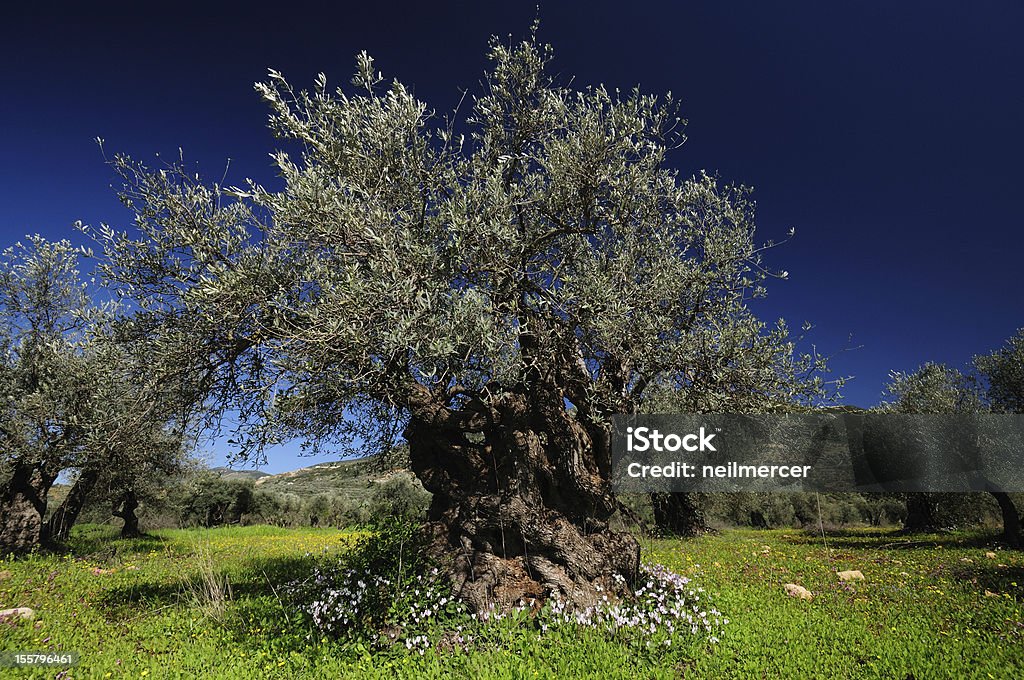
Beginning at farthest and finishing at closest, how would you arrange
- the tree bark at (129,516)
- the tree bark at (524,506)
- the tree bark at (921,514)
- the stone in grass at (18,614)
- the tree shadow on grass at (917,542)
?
1. the tree bark at (921,514)
2. the tree bark at (129,516)
3. the tree shadow on grass at (917,542)
4. the stone in grass at (18,614)
5. the tree bark at (524,506)

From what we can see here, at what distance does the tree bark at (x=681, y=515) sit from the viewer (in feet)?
86.8

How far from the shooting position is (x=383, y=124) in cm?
973

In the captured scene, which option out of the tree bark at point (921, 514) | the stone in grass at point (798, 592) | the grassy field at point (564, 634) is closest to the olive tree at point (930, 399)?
the tree bark at point (921, 514)

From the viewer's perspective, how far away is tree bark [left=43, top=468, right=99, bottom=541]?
832 inches

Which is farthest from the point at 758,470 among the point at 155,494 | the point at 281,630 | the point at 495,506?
the point at 155,494

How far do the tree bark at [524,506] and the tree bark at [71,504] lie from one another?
16674 millimetres

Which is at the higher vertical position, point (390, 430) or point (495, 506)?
point (390, 430)

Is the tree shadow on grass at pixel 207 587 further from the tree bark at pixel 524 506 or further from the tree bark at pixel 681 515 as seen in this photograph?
the tree bark at pixel 681 515

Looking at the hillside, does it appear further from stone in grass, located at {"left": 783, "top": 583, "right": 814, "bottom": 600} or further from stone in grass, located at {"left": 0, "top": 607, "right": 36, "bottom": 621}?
stone in grass, located at {"left": 783, "top": 583, "right": 814, "bottom": 600}

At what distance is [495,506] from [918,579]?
13510 millimetres

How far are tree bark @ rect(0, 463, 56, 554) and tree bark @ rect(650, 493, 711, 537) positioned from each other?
26535 millimetres

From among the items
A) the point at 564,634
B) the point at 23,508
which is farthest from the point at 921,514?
the point at 23,508

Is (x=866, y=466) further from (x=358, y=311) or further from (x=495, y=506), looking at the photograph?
(x=358, y=311)

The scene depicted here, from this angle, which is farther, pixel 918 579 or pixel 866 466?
pixel 866 466
